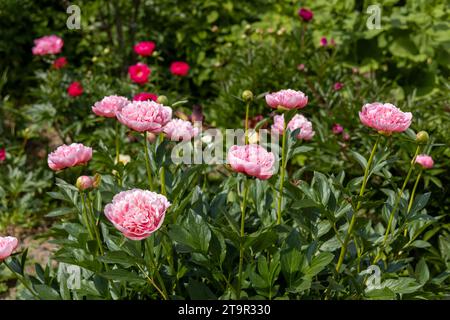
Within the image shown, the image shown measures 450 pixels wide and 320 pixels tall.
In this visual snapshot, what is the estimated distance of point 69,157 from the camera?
1.32 metres

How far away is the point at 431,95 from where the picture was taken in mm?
3086

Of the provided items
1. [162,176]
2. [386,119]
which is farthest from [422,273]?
[162,176]

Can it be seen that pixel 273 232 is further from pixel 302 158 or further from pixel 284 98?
pixel 302 158

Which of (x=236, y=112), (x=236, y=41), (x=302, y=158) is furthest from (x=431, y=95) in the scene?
(x=236, y=41)

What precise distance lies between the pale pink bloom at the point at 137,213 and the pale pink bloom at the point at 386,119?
21.7 inches

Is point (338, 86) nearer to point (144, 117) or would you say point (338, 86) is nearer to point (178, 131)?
point (178, 131)

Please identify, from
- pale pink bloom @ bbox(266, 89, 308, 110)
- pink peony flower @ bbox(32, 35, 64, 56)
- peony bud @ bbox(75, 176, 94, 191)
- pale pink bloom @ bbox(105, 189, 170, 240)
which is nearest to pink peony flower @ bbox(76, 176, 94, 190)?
A: peony bud @ bbox(75, 176, 94, 191)

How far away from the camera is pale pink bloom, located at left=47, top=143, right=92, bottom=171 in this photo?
4.34ft

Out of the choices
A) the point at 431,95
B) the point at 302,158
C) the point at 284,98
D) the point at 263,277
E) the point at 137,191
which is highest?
the point at 284,98

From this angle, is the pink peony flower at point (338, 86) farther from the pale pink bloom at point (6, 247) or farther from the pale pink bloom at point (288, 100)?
the pale pink bloom at point (6, 247)

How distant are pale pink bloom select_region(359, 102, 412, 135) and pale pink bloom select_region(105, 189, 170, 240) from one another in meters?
0.55

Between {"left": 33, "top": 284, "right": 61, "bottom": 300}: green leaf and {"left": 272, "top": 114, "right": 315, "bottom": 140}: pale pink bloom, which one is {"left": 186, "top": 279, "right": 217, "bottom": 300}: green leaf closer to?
{"left": 33, "top": 284, "right": 61, "bottom": 300}: green leaf

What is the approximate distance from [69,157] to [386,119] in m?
0.80
